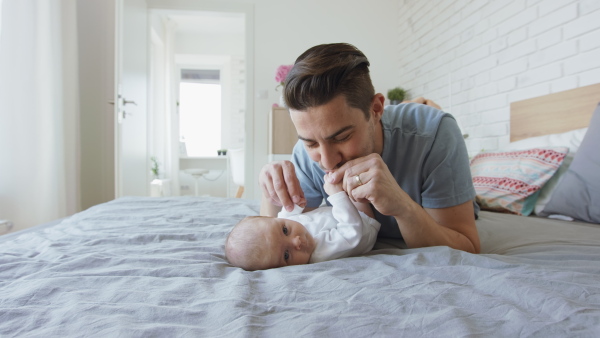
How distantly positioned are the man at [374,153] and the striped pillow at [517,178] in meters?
0.82

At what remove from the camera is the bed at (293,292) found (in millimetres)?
551

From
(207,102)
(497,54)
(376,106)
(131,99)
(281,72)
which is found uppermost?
(207,102)

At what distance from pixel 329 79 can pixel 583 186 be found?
3.88 ft

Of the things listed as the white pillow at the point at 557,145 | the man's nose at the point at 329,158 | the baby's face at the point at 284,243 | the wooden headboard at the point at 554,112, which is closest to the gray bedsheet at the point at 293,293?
the baby's face at the point at 284,243

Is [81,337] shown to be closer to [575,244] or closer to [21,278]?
[21,278]

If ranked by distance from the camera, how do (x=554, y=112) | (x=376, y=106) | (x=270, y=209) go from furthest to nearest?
(x=554, y=112) → (x=270, y=209) → (x=376, y=106)

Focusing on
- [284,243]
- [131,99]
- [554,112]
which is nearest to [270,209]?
[284,243]

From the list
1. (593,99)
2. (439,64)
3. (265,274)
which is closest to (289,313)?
(265,274)

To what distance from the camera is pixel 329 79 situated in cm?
101

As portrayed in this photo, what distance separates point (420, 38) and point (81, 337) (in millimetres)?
4143

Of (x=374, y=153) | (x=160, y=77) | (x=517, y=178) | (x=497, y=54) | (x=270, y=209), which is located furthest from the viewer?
(x=160, y=77)

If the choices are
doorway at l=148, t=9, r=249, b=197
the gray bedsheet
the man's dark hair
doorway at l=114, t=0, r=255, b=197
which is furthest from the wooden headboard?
doorway at l=148, t=9, r=249, b=197

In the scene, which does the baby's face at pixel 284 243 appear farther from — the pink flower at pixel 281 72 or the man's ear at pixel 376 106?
the pink flower at pixel 281 72

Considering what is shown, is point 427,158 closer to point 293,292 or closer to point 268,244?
point 268,244
